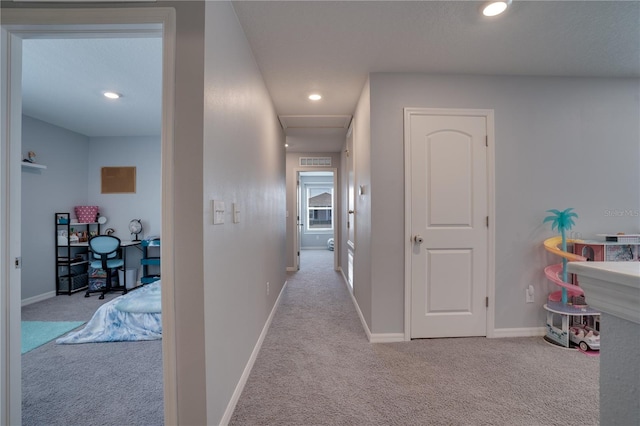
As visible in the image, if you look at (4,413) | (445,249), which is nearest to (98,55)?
(4,413)

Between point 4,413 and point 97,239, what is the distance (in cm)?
304

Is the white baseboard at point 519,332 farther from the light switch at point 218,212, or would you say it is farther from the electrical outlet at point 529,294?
the light switch at point 218,212

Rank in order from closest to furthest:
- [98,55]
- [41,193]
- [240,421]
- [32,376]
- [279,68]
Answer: [240,421] < [32,376] < [98,55] < [279,68] < [41,193]

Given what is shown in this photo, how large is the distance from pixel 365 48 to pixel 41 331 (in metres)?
4.11

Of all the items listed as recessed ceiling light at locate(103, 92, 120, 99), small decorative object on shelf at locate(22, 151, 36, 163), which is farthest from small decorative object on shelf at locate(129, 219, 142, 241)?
recessed ceiling light at locate(103, 92, 120, 99)

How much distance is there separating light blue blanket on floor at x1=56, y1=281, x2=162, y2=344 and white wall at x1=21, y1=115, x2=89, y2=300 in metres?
1.78

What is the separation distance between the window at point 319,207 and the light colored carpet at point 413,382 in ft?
20.4

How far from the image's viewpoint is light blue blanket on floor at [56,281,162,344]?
95.3 inches

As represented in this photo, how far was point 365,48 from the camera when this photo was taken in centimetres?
202

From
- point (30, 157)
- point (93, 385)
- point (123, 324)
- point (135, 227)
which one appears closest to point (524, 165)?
point (93, 385)

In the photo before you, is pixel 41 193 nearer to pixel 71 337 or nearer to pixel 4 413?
pixel 71 337

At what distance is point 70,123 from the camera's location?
12.0 feet

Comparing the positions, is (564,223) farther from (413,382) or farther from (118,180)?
(118,180)

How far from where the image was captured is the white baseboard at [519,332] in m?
2.40
